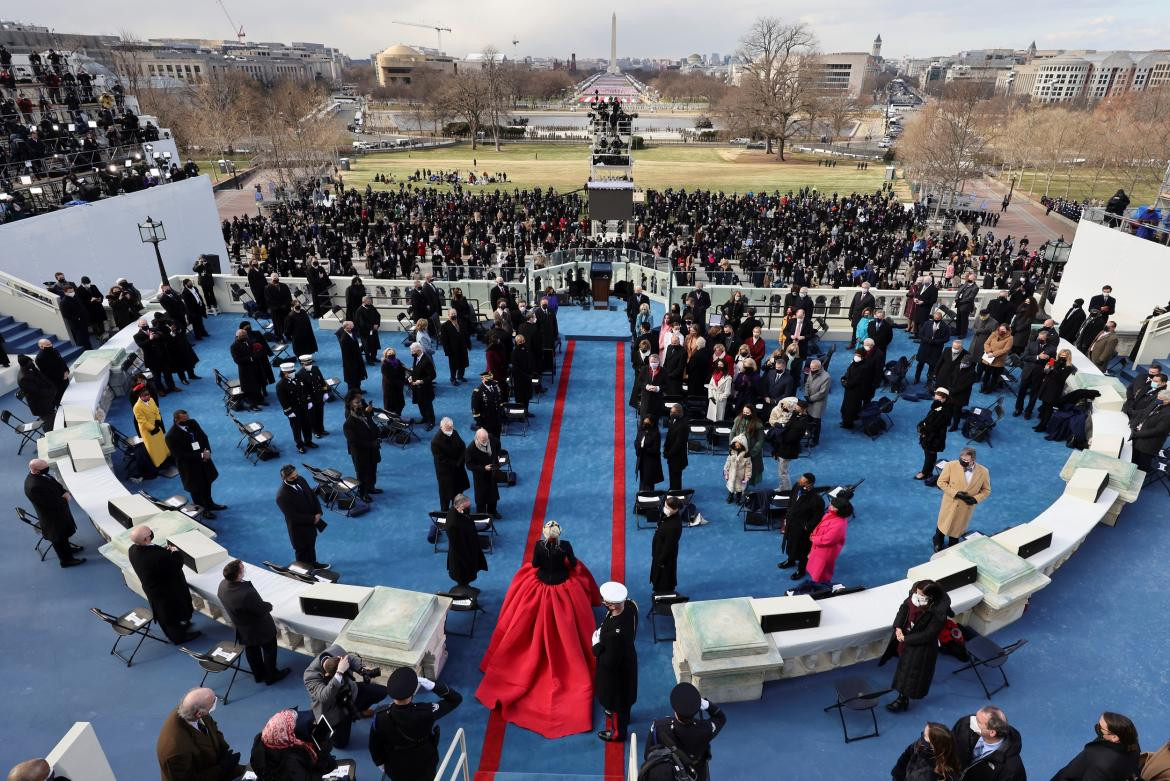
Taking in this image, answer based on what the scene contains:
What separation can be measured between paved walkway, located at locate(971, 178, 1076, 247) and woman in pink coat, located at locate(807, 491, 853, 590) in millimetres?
38633

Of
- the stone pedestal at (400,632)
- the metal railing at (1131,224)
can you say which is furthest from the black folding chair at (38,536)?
the metal railing at (1131,224)

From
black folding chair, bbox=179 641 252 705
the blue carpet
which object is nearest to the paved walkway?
the blue carpet

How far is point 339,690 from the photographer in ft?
16.6

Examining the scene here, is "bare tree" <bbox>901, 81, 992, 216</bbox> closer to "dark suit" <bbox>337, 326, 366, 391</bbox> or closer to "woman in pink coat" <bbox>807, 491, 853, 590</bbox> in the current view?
"dark suit" <bbox>337, 326, 366, 391</bbox>

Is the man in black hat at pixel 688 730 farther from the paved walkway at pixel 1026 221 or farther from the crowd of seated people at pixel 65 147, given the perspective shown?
the paved walkway at pixel 1026 221

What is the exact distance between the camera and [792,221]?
35.0 meters

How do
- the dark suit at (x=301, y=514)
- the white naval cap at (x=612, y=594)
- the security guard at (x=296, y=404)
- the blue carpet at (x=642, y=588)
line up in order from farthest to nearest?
the security guard at (x=296, y=404) < the dark suit at (x=301, y=514) < the blue carpet at (x=642, y=588) < the white naval cap at (x=612, y=594)

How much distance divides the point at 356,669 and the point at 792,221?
114ft

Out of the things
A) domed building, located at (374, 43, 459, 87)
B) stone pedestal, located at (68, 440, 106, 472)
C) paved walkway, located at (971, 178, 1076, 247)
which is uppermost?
domed building, located at (374, 43, 459, 87)

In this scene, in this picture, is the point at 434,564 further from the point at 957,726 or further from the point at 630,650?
the point at 957,726

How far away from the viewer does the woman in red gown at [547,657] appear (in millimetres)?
5844

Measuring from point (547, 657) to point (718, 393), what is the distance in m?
5.62

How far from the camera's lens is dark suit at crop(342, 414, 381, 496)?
8.61 metres

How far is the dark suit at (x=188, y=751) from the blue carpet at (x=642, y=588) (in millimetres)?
1282
